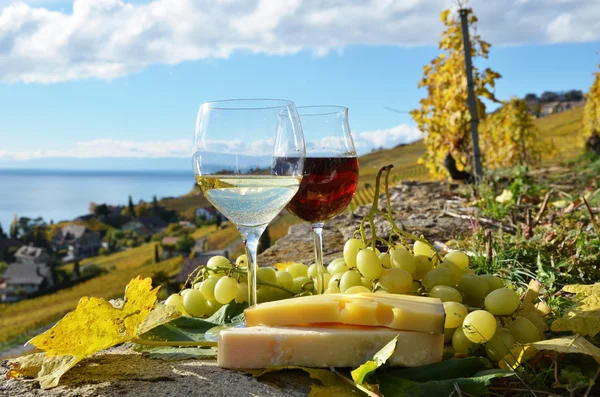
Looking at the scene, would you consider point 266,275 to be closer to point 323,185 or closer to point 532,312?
point 323,185

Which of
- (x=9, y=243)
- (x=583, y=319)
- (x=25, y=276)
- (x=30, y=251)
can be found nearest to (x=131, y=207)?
(x=30, y=251)

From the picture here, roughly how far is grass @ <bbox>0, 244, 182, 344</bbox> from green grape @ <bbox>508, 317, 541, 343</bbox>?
49.6m

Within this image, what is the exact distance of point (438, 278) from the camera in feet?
5.17

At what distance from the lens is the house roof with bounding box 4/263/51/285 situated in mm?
63844

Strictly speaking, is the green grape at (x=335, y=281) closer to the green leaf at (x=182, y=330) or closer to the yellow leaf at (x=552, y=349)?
the green leaf at (x=182, y=330)

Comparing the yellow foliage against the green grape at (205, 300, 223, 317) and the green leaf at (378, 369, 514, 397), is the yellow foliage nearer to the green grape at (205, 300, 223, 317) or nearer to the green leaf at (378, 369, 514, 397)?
the green grape at (205, 300, 223, 317)

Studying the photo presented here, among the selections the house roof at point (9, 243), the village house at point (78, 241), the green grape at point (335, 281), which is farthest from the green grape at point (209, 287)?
the village house at point (78, 241)

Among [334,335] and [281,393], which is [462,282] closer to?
[334,335]

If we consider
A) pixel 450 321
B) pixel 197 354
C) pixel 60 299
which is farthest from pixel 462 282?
pixel 60 299

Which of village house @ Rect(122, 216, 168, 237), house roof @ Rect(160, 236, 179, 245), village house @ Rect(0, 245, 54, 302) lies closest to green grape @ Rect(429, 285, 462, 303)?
village house @ Rect(0, 245, 54, 302)

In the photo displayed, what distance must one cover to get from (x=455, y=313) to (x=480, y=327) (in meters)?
0.09

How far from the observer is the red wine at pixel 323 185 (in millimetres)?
1881

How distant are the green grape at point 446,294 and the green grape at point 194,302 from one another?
0.72m

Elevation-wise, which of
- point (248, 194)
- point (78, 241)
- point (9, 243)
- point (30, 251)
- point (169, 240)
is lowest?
point (30, 251)
